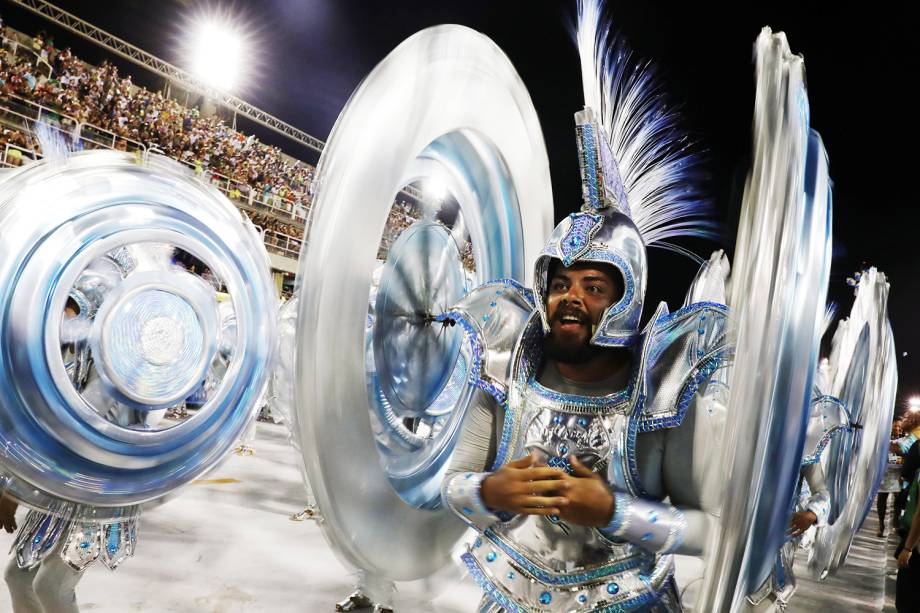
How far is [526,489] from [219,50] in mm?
7965

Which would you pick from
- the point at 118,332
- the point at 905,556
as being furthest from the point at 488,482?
the point at 905,556

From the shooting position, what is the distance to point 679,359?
140 centimetres

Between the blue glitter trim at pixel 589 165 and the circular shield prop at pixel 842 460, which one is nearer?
the blue glitter trim at pixel 589 165

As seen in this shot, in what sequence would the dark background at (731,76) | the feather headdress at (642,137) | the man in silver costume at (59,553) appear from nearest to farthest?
the feather headdress at (642,137), the man in silver costume at (59,553), the dark background at (731,76)

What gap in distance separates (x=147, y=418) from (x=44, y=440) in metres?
0.83

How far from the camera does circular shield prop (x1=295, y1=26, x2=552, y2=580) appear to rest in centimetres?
127

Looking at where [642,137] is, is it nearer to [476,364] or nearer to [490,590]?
[476,364]

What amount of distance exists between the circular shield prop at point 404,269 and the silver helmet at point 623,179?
0.90 feet

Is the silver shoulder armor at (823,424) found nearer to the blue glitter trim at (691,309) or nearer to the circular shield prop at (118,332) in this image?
the blue glitter trim at (691,309)

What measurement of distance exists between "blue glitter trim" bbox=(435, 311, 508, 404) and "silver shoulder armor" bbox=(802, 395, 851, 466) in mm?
1913

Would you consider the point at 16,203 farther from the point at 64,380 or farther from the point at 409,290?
the point at 409,290

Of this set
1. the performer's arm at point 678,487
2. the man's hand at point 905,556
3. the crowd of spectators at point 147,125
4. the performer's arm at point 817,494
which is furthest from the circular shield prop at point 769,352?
the crowd of spectators at point 147,125

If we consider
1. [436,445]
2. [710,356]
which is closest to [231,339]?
[436,445]

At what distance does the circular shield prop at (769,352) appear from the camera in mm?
836
